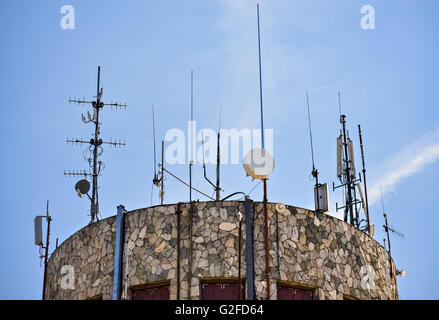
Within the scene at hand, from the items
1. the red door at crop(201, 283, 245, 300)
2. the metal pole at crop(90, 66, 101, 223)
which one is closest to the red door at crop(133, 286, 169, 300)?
the red door at crop(201, 283, 245, 300)

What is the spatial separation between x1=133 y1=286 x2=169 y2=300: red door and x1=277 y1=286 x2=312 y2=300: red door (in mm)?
2919

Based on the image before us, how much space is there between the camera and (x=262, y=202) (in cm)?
2228

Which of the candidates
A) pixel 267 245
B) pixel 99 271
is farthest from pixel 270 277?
pixel 99 271

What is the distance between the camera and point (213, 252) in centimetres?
2166

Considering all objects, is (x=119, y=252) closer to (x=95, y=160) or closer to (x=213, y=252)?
(x=213, y=252)

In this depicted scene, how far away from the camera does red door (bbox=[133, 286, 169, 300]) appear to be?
21578mm

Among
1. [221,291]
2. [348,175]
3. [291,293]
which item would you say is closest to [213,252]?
[221,291]

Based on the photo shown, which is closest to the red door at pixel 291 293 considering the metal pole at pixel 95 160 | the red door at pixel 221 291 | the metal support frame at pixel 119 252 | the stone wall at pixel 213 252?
the stone wall at pixel 213 252

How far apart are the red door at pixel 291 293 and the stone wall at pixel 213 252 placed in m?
0.22

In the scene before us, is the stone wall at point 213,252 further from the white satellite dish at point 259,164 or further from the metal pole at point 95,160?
the metal pole at point 95,160

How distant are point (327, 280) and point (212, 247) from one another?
329 cm
